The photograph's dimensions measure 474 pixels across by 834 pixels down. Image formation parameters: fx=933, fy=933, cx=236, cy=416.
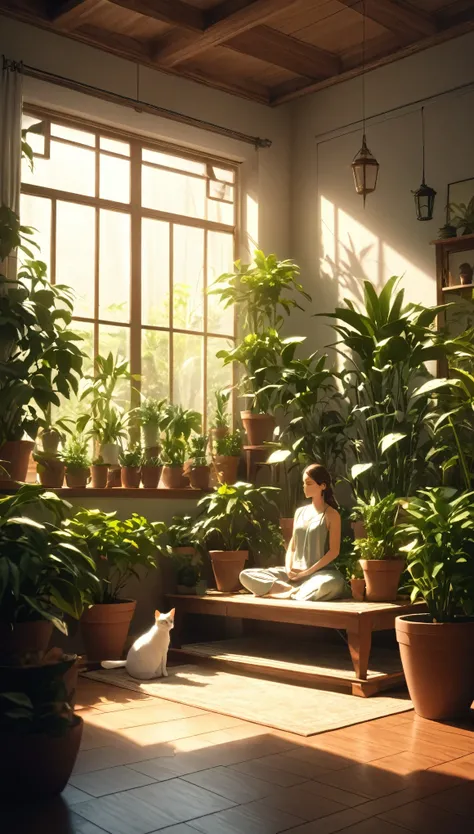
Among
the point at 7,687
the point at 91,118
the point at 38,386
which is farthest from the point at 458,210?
the point at 7,687

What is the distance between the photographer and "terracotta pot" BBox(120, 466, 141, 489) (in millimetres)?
6113

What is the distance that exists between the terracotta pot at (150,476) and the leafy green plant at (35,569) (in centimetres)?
159

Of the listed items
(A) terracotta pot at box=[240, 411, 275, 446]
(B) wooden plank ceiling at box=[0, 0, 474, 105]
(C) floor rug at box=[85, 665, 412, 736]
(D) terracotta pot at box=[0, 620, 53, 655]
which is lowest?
(C) floor rug at box=[85, 665, 412, 736]

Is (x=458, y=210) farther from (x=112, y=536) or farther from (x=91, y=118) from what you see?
(x=112, y=536)

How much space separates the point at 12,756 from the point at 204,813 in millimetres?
651

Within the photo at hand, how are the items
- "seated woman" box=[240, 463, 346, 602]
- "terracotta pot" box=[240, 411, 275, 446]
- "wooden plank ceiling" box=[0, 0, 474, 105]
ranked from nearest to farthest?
"seated woman" box=[240, 463, 346, 602]
"wooden plank ceiling" box=[0, 0, 474, 105]
"terracotta pot" box=[240, 411, 275, 446]

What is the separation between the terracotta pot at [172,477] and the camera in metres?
6.34

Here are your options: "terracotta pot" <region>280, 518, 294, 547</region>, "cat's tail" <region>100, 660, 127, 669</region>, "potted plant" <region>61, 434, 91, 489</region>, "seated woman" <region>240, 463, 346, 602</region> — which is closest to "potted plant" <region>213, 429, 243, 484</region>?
"terracotta pot" <region>280, 518, 294, 547</region>

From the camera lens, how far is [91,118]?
638cm

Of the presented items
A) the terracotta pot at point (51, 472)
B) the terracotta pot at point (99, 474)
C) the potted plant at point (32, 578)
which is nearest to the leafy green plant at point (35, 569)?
the potted plant at point (32, 578)

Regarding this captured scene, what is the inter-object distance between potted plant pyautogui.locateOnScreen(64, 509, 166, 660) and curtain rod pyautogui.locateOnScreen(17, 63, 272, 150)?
283 centimetres

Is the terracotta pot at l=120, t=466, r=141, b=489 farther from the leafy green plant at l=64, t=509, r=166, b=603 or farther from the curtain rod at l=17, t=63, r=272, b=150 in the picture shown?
the curtain rod at l=17, t=63, r=272, b=150

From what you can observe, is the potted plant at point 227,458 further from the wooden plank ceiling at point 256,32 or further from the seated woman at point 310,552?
the wooden plank ceiling at point 256,32

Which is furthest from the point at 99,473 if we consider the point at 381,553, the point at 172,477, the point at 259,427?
the point at 381,553
